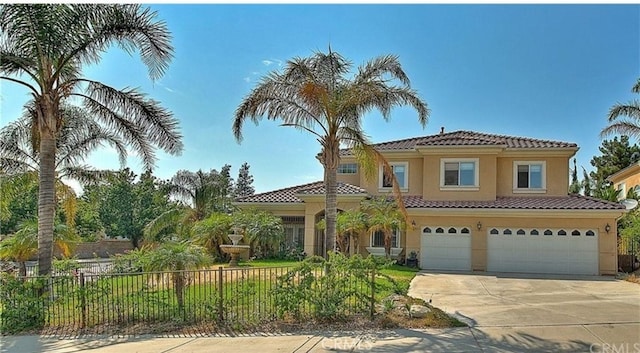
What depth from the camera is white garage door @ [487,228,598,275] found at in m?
21.1

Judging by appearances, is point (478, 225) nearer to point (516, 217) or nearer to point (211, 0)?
point (516, 217)

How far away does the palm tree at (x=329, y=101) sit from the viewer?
13859 mm

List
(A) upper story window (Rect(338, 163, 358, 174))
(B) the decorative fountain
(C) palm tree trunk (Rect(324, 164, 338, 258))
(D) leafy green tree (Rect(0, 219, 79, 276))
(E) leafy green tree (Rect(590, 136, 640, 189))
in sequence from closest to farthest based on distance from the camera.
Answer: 1. (C) palm tree trunk (Rect(324, 164, 338, 258))
2. (D) leafy green tree (Rect(0, 219, 79, 276))
3. (B) the decorative fountain
4. (A) upper story window (Rect(338, 163, 358, 174))
5. (E) leafy green tree (Rect(590, 136, 640, 189))

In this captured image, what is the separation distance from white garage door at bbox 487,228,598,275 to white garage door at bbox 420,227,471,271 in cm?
107

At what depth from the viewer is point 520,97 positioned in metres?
20.2

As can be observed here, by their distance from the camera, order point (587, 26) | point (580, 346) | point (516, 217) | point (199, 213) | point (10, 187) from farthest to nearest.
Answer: point (199, 213)
point (516, 217)
point (10, 187)
point (587, 26)
point (580, 346)

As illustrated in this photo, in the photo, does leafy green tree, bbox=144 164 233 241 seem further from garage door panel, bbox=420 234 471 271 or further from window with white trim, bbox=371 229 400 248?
garage door panel, bbox=420 234 471 271

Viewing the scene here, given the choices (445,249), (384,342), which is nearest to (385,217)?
(445,249)

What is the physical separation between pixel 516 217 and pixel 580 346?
46.9ft

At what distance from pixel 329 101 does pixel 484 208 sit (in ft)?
37.9

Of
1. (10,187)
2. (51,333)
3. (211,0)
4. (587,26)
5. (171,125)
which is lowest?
(51,333)

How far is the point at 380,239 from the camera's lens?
79.0 ft

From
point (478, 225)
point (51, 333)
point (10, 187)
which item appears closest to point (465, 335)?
point (51, 333)

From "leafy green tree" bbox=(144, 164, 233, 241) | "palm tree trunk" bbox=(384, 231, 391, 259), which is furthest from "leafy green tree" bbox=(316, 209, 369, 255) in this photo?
"leafy green tree" bbox=(144, 164, 233, 241)
